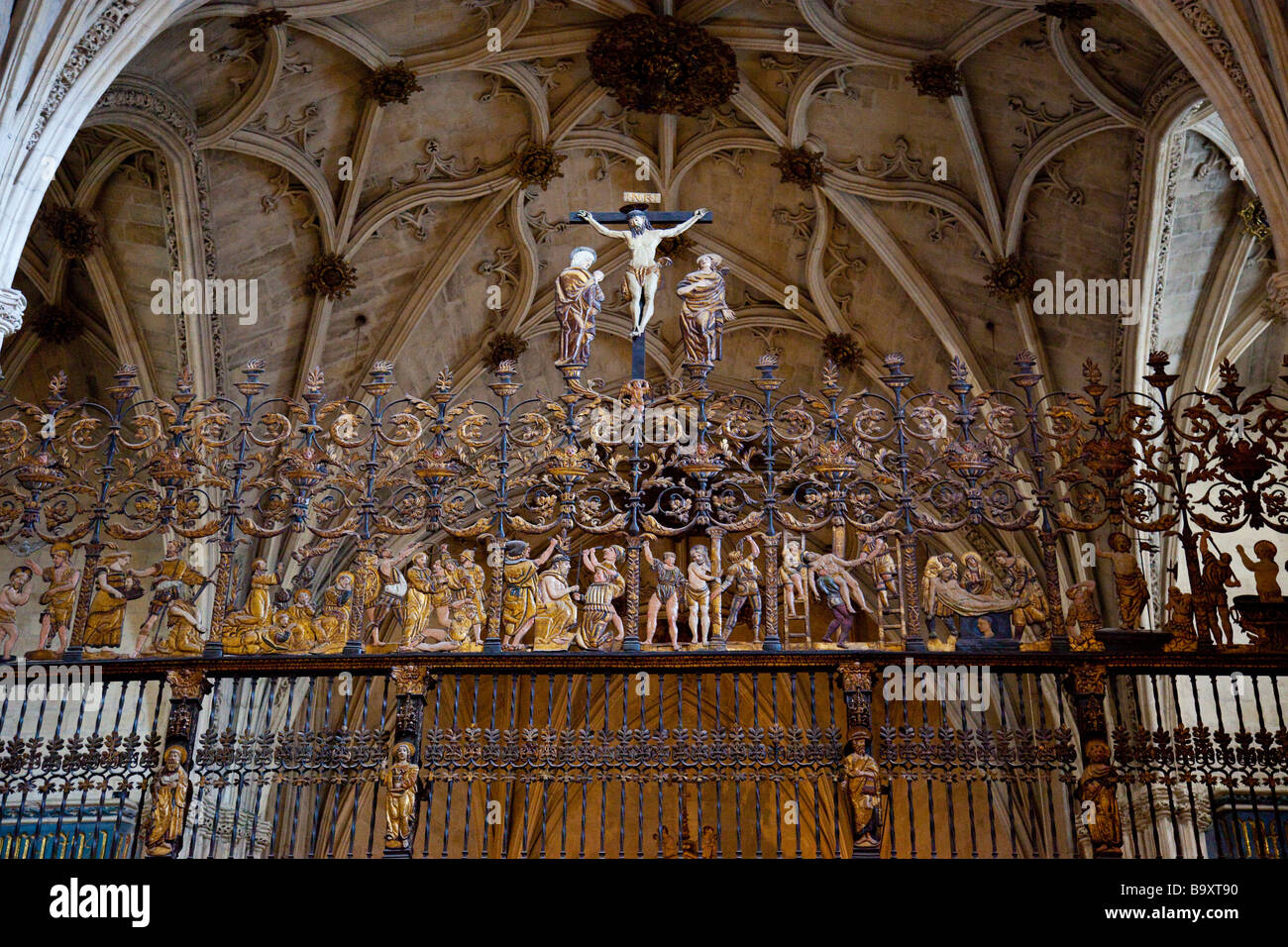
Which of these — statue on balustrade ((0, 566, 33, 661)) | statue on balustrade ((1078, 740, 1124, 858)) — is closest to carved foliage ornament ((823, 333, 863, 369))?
statue on balustrade ((1078, 740, 1124, 858))

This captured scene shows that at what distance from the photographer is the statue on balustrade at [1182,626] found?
8.55 m

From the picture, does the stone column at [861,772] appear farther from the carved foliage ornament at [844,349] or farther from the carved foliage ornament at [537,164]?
the carved foliage ornament at [844,349]

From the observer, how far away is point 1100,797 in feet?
27.0

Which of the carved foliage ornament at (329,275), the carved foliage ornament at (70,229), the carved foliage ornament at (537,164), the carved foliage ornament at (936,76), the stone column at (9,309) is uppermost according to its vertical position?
the carved foliage ornament at (537,164)

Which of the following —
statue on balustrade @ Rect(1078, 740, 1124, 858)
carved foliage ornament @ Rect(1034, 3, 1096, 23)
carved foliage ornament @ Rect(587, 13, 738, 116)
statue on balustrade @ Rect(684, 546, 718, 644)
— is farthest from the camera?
carved foliage ornament @ Rect(587, 13, 738, 116)

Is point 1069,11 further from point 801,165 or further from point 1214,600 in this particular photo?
point 1214,600

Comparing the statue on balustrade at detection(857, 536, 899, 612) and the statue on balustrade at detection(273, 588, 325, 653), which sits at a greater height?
the statue on balustrade at detection(857, 536, 899, 612)

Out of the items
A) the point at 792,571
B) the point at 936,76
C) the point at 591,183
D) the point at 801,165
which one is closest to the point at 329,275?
the point at 591,183

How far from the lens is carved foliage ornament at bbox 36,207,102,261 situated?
609 inches

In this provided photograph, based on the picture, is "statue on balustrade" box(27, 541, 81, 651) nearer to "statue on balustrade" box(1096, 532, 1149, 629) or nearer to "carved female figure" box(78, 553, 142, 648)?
"carved female figure" box(78, 553, 142, 648)

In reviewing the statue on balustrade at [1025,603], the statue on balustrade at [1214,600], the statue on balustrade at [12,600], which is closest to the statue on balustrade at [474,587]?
the statue on balustrade at [12,600]

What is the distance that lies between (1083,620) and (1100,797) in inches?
45.6

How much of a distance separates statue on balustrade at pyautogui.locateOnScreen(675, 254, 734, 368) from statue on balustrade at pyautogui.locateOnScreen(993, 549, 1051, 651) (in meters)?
2.60

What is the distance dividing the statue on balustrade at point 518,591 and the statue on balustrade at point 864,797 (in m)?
2.42
